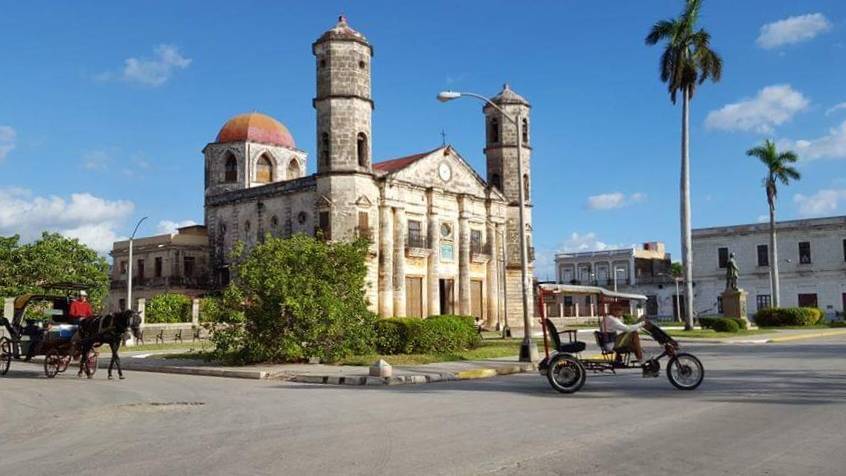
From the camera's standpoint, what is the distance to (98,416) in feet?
36.7

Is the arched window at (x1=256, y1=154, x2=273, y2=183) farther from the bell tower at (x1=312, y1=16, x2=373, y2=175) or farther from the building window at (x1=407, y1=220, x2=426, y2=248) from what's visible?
the bell tower at (x1=312, y1=16, x2=373, y2=175)

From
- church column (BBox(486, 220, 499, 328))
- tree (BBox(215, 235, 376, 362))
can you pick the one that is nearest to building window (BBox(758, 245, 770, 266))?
church column (BBox(486, 220, 499, 328))

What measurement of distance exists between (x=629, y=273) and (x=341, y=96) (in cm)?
5433

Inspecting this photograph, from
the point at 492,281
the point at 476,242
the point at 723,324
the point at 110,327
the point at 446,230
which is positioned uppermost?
the point at 446,230

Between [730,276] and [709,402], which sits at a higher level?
[730,276]

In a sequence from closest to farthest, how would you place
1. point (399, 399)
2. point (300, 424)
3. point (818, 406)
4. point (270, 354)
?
point (300, 424), point (818, 406), point (399, 399), point (270, 354)

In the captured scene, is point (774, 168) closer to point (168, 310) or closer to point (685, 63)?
point (685, 63)

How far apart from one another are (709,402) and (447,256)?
116ft

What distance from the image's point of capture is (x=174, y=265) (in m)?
52.1

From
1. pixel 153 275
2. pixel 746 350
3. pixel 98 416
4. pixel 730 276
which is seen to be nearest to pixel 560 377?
pixel 98 416

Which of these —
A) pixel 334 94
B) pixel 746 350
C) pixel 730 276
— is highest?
pixel 334 94

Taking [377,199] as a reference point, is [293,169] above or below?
above

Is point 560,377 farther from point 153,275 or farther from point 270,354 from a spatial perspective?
point 153,275

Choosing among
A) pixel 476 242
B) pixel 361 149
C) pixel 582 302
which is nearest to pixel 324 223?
pixel 361 149
